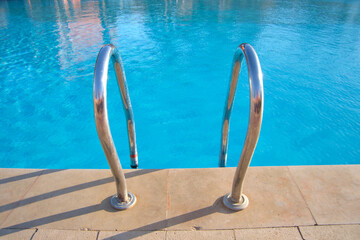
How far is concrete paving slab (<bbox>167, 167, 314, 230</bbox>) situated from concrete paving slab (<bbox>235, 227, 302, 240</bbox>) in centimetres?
4

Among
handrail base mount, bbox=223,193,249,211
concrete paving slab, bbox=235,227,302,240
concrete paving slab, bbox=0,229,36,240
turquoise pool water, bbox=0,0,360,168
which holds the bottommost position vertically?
turquoise pool water, bbox=0,0,360,168

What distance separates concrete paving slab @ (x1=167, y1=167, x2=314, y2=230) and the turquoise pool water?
7.83 feet

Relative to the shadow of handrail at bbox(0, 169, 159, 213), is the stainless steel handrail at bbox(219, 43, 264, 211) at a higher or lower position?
higher

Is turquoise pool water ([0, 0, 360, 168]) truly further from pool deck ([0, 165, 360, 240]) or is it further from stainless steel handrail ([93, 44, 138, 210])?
stainless steel handrail ([93, 44, 138, 210])

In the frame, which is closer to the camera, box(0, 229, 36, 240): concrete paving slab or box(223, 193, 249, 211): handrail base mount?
box(0, 229, 36, 240): concrete paving slab

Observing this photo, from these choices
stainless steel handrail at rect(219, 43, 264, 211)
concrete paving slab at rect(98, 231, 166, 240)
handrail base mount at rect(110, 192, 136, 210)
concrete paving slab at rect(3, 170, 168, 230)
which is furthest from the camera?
handrail base mount at rect(110, 192, 136, 210)

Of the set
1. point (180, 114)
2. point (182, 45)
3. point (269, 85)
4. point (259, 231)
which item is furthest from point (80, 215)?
point (182, 45)

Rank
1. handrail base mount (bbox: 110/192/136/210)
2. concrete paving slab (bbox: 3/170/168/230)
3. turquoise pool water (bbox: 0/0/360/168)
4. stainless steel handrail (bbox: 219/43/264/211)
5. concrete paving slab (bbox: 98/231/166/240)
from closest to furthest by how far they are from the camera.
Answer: stainless steel handrail (bbox: 219/43/264/211)
concrete paving slab (bbox: 98/231/166/240)
concrete paving slab (bbox: 3/170/168/230)
handrail base mount (bbox: 110/192/136/210)
turquoise pool water (bbox: 0/0/360/168)

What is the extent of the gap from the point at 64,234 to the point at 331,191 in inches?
85.8

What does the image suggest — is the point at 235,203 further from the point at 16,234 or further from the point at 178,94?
the point at 178,94

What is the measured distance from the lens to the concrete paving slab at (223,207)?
1899 millimetres

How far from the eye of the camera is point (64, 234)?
1.82 m

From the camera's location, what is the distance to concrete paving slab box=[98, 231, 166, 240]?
178cm

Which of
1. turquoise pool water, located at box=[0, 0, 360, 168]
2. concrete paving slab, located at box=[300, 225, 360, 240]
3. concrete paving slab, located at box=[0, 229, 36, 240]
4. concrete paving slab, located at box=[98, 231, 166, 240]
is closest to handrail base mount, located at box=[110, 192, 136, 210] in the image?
concrete paving slab, located at box=[98, 231, 166, 240]
